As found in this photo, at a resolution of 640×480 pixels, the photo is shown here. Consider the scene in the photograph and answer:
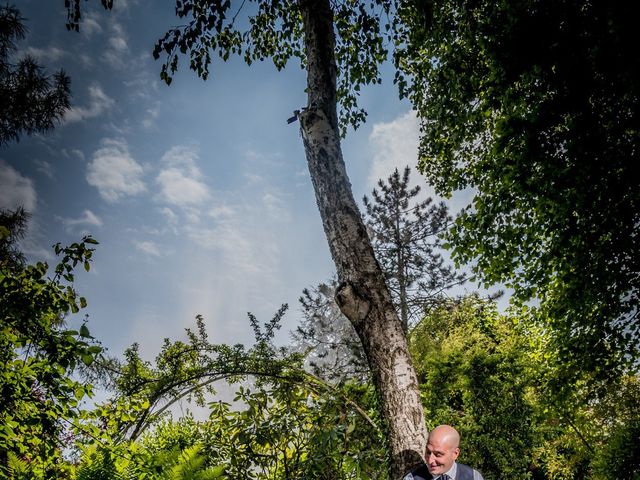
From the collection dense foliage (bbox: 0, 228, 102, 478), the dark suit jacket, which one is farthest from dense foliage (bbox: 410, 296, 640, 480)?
dense foliage (bbox: 0, 228, 102, 478)

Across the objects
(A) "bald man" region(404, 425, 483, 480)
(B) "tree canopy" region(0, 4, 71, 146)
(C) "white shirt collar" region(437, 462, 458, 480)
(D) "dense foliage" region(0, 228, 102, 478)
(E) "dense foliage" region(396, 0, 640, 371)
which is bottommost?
(C) "white shirt collar" region(437, 462, 458, 480)

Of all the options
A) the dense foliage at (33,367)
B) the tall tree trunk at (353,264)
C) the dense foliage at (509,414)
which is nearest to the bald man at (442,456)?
the tall tree trunk at (353,264)

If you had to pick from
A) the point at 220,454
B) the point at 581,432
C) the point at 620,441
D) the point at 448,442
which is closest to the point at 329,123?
the point at 448,442

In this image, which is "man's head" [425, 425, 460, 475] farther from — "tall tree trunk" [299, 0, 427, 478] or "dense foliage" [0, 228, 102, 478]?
"dense foliage" [0, 228, 102, 478]

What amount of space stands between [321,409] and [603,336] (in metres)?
3.71

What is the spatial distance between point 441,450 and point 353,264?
5.06ft

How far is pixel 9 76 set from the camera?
5875 mm

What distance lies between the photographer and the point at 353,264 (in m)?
3.13

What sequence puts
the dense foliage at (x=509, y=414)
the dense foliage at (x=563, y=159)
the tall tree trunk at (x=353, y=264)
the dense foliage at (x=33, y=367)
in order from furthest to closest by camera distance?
the dense foliage at (x=509, y=414) < the dense foliage at (x=563, y=159) < the tall tree trunk at (x=353, y=264) < the dense foliage at (x=33, y=367)

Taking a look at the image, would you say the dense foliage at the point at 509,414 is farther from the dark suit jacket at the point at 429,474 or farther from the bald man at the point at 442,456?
the bald man at the point at 442,456

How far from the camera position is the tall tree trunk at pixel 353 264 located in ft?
8.70

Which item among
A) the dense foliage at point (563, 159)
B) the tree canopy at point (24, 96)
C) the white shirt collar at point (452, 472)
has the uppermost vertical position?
the tree canopy at point (24, 96)

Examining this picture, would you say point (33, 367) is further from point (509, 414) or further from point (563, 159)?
point (509, 414)

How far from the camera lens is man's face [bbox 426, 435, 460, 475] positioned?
228 centimetres
